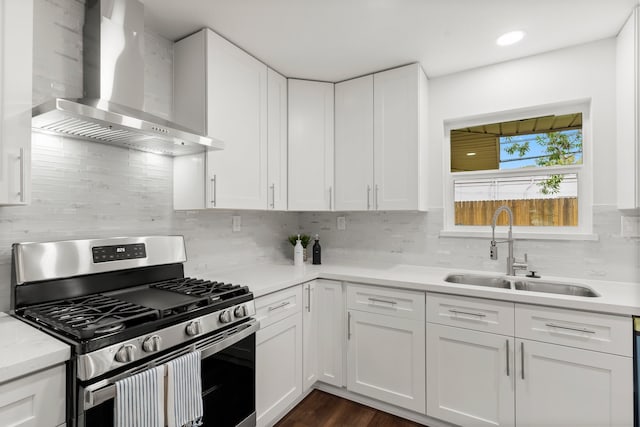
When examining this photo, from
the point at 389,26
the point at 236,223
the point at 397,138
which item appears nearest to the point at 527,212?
the point at 397,138

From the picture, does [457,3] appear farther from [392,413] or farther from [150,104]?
[392,413]

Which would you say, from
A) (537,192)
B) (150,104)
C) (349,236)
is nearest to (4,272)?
(150,104)

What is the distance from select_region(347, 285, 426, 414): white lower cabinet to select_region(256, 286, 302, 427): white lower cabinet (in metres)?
0.37

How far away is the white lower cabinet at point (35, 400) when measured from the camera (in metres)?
0.92

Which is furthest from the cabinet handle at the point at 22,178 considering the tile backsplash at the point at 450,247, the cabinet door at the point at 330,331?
the tile backsplash at the point at 450,247

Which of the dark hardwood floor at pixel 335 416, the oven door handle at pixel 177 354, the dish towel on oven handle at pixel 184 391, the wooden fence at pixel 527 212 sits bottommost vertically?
the dark hardwood floor at pixel 335 416

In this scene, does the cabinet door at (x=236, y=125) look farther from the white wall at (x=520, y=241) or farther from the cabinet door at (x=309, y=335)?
the white wall at (x=520, y=241)

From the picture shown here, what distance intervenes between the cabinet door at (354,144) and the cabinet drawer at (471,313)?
0.88 metres

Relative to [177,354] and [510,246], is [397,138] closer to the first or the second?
[510,246]

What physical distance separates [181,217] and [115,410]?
1207mm

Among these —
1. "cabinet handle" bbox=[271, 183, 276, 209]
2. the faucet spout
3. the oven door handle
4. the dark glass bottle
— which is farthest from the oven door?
the faucet spout

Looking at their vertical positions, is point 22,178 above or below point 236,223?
above

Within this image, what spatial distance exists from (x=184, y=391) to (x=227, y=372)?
29cm

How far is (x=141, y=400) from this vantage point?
1.12 meters
